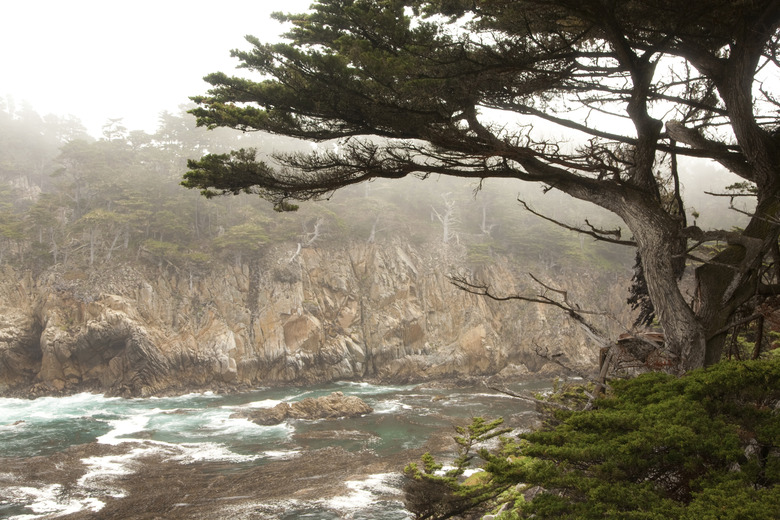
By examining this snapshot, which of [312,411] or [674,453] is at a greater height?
[674,453]

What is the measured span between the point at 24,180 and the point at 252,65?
3838 centimetres

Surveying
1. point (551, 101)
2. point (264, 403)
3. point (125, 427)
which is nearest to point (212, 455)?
point (125, 427)

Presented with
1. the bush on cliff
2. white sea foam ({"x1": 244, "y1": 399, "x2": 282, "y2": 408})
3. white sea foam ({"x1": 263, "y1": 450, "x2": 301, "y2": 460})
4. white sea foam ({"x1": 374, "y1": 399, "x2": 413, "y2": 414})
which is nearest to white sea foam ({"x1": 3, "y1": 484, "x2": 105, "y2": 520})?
white sea foam ({"x1": 263, "y1": 450, "x2": 301, "y2": 460})

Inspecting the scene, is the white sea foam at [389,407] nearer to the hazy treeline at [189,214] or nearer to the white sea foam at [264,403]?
the white sea foam at [264,403]

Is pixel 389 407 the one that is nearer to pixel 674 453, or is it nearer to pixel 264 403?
pixel 264 403

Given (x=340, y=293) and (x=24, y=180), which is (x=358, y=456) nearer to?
(x=340, y=293)

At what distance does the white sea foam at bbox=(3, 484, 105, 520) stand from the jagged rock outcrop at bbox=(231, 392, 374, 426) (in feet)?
22.9

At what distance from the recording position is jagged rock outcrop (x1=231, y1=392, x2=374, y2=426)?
17.9 metres

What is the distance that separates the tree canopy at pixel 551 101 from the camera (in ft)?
14.0

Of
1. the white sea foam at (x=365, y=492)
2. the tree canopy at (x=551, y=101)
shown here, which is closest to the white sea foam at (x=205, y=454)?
the white sea foam at (x=365, y=492)

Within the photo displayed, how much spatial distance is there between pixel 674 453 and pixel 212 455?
14.2 meters

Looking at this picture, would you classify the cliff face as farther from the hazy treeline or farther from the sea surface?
the sea surface

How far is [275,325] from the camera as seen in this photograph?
26.5 meters

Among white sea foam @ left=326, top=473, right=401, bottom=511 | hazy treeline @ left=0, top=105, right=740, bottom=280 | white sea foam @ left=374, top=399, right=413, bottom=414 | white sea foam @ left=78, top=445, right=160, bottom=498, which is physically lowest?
white sea foam @ left=374, top=399, right=413, bottom=414
